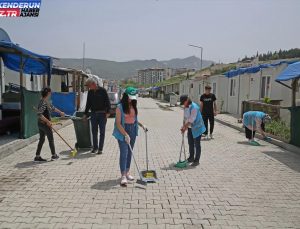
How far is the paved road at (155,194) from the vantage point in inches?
157

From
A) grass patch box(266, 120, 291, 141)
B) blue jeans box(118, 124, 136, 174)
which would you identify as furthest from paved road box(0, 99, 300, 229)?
grass patch box(266, 120, 291, 141)

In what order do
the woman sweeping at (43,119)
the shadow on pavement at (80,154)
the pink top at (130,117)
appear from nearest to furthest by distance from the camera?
the pink top at (130,117) < the woman sweeping at (43,119) < the shadow on pavement at (80,154)

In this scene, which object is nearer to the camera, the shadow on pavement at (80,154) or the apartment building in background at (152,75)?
the shadow on pavement at (80,154)

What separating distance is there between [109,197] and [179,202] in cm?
108

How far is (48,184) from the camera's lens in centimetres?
539

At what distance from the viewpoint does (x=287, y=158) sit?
7754mm

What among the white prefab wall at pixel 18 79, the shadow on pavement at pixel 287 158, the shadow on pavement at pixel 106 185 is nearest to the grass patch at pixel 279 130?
the shadow on pavement at pixel 287 158

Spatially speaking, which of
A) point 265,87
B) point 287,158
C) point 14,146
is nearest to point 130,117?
point 14,146

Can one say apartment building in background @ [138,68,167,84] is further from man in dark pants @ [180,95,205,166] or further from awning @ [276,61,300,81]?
man in dark pants @ [180,95,205,166]

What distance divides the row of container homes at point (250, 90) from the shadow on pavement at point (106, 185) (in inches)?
382

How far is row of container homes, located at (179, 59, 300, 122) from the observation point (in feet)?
49.7

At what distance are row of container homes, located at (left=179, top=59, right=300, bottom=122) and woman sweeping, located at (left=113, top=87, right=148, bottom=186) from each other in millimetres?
9474

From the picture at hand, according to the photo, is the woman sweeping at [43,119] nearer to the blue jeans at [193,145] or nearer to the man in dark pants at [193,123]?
the man in dark pants at [193,123]

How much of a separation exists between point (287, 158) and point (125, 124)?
15.2ft
